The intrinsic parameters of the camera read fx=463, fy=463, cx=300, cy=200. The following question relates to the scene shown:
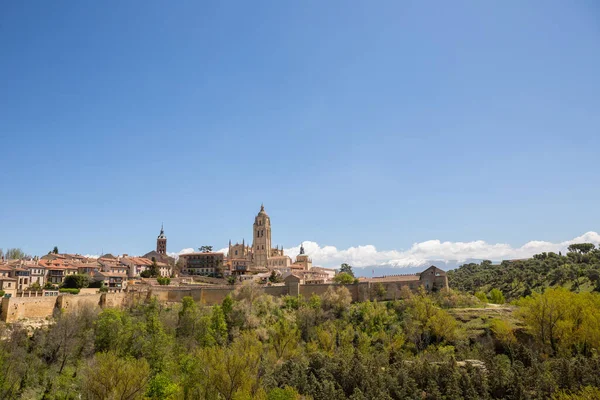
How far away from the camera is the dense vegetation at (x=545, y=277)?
75.6m

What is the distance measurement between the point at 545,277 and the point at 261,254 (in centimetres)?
6954

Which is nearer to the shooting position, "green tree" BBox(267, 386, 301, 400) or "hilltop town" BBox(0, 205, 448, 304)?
"green tree" BBox(267, 386, 301, 400)

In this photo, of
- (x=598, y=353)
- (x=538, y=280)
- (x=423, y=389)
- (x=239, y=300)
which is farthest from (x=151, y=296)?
(x=538, y=280)

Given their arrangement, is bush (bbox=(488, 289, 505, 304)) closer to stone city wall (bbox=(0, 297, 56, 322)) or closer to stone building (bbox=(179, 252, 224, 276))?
stone building (bbox=(179, 252, 224, 276))

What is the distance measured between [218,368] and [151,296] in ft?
135

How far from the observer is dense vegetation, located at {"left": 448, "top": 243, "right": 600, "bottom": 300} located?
75.6 metres

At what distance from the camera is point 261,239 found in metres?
127

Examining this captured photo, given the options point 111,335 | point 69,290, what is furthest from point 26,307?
point 69,290

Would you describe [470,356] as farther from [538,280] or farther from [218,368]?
[538,280]

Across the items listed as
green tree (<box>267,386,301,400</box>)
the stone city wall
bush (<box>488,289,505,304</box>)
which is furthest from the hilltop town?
green tree (<box>267,386,301,400</box>)

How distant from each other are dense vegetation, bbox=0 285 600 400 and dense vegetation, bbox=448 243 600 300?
21.2 meters

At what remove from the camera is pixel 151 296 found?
72000mm

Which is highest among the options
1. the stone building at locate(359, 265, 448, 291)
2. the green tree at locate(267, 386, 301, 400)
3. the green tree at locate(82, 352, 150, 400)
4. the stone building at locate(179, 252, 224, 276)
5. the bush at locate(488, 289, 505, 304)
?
the stone building at locate(179, 252, 224, 276)

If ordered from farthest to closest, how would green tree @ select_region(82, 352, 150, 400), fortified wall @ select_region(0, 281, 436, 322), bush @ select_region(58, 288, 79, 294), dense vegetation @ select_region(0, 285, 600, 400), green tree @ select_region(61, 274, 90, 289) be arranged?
green tree @ select_region(61, 274, 90, 289) < bush @ select_region(58, 288, 79, 294) < fortified wall @ select_region(0, 281, 436, 322) < dense vegetation @ select_region(0, 285, 600, 400) < green tree @ select_region(82, 352, 150, 400)
